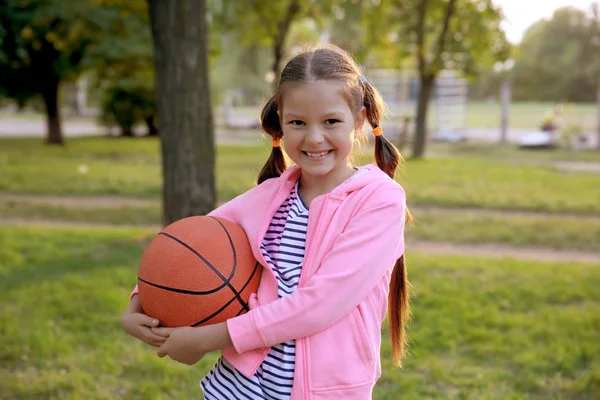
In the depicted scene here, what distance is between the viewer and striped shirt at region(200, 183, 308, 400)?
2.11 m

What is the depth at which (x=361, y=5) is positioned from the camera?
1984 cm

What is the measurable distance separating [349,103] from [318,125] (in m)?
0.13

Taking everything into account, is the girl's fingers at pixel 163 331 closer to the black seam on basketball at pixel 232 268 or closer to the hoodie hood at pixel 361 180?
the black seam on basketball at pixel 232 268

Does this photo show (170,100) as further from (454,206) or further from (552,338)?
(454,206)

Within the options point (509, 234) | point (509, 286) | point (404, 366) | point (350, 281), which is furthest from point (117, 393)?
point (509, 234)

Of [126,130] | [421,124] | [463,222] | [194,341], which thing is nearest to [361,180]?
[194,341]

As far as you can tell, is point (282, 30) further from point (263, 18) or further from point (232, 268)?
point (232, 268)

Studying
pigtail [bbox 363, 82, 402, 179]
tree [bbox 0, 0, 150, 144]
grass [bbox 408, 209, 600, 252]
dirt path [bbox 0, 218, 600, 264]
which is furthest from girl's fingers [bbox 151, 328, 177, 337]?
tree [bbox 0, 0, 150, 144]

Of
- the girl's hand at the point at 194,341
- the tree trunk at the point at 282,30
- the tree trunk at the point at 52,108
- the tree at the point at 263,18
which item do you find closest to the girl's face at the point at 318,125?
the girl's hand at the point at 194,341

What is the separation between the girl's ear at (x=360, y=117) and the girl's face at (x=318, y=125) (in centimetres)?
3

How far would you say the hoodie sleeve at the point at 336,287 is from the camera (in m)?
2.02

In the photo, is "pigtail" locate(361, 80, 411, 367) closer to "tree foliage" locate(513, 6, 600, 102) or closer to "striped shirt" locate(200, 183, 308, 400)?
"striped shirt" locate(200, 183, 308, 400)

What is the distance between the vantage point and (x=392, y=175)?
2461 millimetres

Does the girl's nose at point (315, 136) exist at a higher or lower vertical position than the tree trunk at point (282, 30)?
lower
